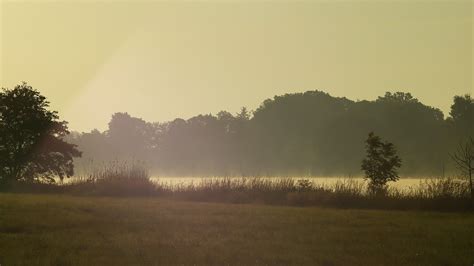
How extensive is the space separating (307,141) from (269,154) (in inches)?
341

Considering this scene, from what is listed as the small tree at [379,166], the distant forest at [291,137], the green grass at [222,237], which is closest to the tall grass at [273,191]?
the small tree at [379,166]

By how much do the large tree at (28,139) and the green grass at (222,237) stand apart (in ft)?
55.1

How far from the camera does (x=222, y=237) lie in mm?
13945

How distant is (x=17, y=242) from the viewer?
12.7 m

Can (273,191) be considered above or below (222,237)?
above

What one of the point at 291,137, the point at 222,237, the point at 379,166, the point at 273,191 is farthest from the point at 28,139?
the point at 291,137

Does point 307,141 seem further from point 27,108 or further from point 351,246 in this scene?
point 351,246

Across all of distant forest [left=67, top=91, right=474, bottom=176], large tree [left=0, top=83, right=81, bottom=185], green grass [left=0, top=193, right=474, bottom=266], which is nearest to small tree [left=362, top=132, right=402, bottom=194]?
green grass [left=0, top=193, right=474, bottom=266]

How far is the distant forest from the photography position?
316 feet

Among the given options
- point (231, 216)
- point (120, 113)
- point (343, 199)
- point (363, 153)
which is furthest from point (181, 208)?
point (120, 113)

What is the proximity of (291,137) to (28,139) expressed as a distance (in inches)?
3265

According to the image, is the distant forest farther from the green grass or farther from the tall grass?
the green grass

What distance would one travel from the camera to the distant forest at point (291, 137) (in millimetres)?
96375

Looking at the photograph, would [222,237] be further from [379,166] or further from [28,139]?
[28,139]
